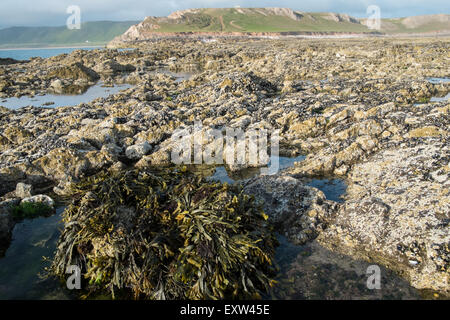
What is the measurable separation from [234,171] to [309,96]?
996cm

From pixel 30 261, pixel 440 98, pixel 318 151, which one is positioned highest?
pixel 440 98

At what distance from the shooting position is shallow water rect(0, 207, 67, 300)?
518 centimetres

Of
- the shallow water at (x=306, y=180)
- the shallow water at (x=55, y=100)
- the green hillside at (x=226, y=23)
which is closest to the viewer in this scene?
the shallow water at (x=306, y=180)

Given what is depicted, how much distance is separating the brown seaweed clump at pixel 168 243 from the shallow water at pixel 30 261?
0.36m

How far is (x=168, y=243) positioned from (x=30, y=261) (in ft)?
10.6

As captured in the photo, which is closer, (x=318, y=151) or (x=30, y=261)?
(x=30, y=261)

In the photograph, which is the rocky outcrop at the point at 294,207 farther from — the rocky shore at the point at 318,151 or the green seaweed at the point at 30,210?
the green seaweed at the point at 30,210

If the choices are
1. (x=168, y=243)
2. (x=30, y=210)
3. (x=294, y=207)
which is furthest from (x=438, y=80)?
(x=30, y=210)

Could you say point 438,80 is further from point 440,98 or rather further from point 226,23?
point 226,23

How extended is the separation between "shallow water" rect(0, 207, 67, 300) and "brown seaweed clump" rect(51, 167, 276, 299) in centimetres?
36

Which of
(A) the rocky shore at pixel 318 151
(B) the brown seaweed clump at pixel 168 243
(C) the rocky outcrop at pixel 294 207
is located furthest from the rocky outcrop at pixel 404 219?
(B) the brown seaweed clump at pixel 168 243

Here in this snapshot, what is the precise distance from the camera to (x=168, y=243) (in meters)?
5.59

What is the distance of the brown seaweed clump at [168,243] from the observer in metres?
4.97
